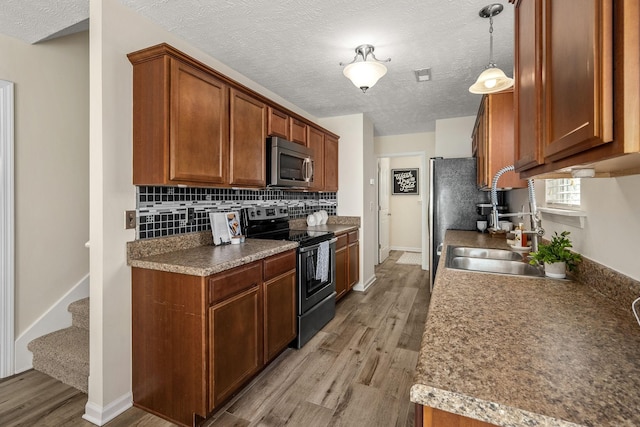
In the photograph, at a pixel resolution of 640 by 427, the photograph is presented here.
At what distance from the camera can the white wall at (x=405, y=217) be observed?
6.97m

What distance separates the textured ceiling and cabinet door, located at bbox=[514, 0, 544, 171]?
0.93 meters

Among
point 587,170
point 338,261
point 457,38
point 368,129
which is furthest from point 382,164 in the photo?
point 587,170

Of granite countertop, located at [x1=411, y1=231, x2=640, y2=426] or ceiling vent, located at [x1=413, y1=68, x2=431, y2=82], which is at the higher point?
ceiling vent, located at [x1=413, y1=68, x2=431, y2=82]

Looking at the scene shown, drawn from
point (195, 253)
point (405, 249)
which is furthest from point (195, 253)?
point (405, 249)

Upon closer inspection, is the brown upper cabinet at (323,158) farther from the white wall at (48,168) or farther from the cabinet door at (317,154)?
the white wall at (48,168)

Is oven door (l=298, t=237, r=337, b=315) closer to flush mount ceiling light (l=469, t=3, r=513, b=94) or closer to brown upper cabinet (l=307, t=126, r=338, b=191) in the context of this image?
brown upper cabinet (l=307, t=126, r=338, b=191)

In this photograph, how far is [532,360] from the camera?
0.73 m

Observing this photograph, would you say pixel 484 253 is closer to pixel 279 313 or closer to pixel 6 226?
pixel 279 313

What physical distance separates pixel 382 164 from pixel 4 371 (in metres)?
5.90

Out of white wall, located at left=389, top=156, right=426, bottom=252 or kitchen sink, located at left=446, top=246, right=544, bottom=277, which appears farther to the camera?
white wall, located at left=389, top=156, right=426, bottom=252

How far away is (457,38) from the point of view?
2.25 meters

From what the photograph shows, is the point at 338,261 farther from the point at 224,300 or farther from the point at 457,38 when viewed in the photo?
the point at 457,38

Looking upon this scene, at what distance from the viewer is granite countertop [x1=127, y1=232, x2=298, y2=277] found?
171 cm

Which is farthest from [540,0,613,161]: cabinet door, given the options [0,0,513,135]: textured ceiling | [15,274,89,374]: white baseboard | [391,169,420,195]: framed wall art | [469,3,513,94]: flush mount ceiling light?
[391,169,420,195]: framed wall art
